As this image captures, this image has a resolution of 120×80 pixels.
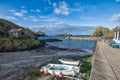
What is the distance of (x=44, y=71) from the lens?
16.2 metres

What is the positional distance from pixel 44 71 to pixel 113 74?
8.03m

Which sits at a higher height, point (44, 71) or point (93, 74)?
point (93, 74)

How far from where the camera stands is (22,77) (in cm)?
1555

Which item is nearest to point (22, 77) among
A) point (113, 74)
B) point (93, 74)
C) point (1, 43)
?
point (93, 74)

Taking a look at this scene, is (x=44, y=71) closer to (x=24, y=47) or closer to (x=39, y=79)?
(x=39, y=79)

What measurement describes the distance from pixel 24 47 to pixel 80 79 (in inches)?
Answer: 1247

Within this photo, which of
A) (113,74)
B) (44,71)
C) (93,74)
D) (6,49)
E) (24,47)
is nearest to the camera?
(93,74)

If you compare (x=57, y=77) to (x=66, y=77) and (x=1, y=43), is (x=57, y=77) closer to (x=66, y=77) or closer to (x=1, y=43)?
(x=66, y=77)

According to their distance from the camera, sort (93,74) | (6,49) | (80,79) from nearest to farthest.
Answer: (93,74) → (80,79) → (6,49)

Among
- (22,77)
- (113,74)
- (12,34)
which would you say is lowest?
(22,77)

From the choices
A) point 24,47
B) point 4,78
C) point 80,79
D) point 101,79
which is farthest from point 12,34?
point 101,79

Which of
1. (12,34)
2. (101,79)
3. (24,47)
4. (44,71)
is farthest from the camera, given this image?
(12,34)

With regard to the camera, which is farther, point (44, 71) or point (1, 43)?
point (1, 43)

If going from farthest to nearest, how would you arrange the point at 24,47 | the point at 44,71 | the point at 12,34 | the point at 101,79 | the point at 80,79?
the point at 12,34, the point at 24,47, the point at 44,71, the point at 80,79, the point at 101,79
